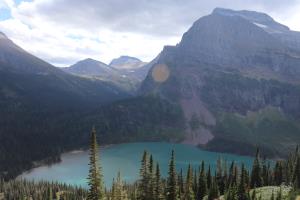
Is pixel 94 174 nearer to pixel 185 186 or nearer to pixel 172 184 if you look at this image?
pixel 172 184

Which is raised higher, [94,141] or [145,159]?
[94,141]

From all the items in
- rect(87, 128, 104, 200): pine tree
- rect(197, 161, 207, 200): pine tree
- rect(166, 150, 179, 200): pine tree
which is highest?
rect(87, 128, 104, 200): pine tree

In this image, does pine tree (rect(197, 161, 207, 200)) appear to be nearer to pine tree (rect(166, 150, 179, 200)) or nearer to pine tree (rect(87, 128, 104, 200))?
pine tree (rect(166, 150, 179, 200))

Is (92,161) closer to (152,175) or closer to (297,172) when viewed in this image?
(152,175)

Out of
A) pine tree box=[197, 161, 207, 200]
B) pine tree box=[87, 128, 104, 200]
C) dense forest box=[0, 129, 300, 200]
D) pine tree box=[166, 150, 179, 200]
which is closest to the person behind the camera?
pine tree box=[87, 128, 104, 200]

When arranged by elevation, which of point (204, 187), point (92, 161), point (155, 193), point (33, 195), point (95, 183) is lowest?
point (33, 195)

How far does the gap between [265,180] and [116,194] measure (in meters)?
76.7

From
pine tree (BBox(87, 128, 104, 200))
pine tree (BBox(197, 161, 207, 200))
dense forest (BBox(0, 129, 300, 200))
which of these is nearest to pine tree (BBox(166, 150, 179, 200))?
dense forest (BBox(0, 129, 300, 200))

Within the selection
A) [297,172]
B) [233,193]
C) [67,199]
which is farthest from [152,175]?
[67,199]

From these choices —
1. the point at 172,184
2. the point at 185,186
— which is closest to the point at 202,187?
the point at 185,186

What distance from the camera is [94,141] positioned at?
188ft

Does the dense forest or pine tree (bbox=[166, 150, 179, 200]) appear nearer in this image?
the dense forest

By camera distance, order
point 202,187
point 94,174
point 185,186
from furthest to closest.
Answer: point 202,187 < point 185,186 < point 94,174

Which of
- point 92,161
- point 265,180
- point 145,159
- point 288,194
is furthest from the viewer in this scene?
point 265,180
